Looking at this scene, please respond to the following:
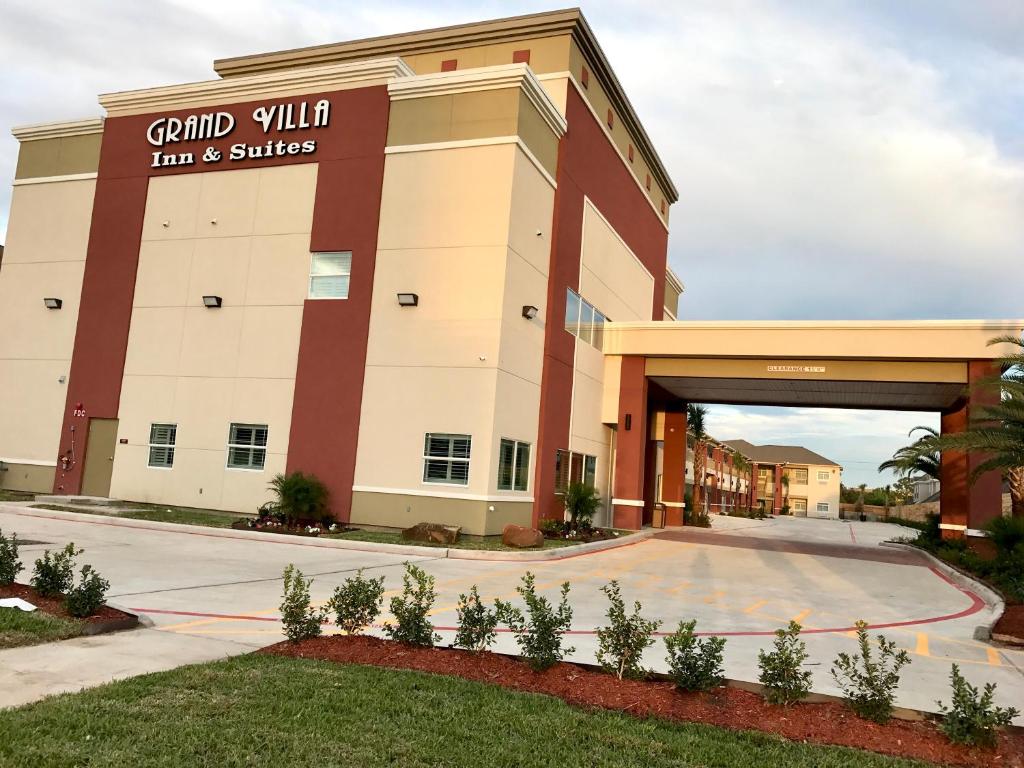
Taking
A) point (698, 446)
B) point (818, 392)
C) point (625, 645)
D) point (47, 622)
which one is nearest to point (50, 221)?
point (47, 622)

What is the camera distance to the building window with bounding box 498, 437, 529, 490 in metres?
23.0

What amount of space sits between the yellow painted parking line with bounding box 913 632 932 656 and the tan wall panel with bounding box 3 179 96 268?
89.2 ft

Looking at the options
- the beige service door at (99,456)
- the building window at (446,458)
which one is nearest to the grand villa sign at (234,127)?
the beige service door at (99,456)

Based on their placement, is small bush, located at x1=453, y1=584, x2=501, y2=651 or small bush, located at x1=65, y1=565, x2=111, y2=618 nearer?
small bush, located at x1=453, y1=584, x2=501, y2=651

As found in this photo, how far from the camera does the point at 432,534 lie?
20.1 metres

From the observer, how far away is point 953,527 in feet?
91.1

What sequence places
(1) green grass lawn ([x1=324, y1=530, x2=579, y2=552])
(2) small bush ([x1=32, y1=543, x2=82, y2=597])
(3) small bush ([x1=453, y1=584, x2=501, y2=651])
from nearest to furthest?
(3) small bush ([x1=453, y1=584, x2=501, y2=651]) < (2) small bush ([x1=32, y1=543, x2=82, y2=597]) < (1) green grass lawn ([x1=324, y1=530, x2=579, y2=552])

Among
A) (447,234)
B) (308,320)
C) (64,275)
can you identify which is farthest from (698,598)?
(64,275)

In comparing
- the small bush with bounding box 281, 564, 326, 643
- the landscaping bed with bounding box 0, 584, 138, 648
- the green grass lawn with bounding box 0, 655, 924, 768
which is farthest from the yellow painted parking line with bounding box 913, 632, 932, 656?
the landscaping bed with bounding box 0, 584, 138, 648

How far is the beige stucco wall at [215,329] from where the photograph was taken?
80.3 ft

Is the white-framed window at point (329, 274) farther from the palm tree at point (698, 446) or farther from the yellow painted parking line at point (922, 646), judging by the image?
the palm tree at point (698, 446)

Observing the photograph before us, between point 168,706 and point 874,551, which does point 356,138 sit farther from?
point 874,551

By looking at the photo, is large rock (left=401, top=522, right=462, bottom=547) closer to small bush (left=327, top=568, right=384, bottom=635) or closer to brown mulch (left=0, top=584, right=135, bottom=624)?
brown mulch (left=0, top=584, right=135, bottom=624)

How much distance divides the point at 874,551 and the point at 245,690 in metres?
29.3
